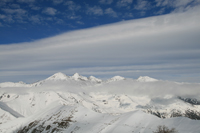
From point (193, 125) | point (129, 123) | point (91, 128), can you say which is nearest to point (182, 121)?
point (193, 125)

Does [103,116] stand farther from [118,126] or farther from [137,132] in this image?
[137,132]

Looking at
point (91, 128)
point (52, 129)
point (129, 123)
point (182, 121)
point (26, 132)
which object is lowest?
point (26, 132)

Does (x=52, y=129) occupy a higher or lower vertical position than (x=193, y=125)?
lower

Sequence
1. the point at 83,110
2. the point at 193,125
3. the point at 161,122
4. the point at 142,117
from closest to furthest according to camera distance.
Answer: the point at 193,125
the point at 161,122
the point at 142,117
the point at 83,110

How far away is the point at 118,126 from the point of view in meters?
66.2

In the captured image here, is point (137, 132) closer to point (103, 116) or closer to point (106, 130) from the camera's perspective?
point (106, 130)

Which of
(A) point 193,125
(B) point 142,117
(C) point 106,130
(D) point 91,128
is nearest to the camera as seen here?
(A) point 193,125

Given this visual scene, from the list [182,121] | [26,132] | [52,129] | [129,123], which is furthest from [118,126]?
[26,132]

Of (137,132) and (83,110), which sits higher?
(137,132)

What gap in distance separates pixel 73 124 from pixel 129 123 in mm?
35250

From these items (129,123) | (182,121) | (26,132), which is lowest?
(26,132)

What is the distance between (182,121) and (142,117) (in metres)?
18.6

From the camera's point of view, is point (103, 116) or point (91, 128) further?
point (103, 116)

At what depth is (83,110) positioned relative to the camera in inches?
4252
